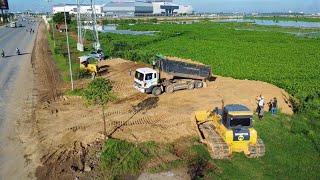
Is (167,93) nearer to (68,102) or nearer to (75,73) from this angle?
(68,102)

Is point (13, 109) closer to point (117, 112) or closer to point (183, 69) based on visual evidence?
point (117, 112)

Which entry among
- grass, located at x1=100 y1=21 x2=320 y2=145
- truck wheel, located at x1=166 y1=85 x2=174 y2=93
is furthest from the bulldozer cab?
truck wheel, located at x1=166 y1=85 x2=174 y2=93

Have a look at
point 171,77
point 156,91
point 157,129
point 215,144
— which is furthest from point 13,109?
point 215,144

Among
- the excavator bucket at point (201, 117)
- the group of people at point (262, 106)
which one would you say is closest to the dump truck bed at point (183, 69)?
the group of people at point (262, 106)

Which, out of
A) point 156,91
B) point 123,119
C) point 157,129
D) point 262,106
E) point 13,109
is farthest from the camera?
point 156,91

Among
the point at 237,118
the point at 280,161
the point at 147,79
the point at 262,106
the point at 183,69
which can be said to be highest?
the point at 183,69

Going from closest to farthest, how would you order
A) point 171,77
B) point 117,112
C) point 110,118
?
1. point 110,118
2. point 117,112
3. point 171,77

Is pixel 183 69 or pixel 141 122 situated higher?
pixel 183 69
